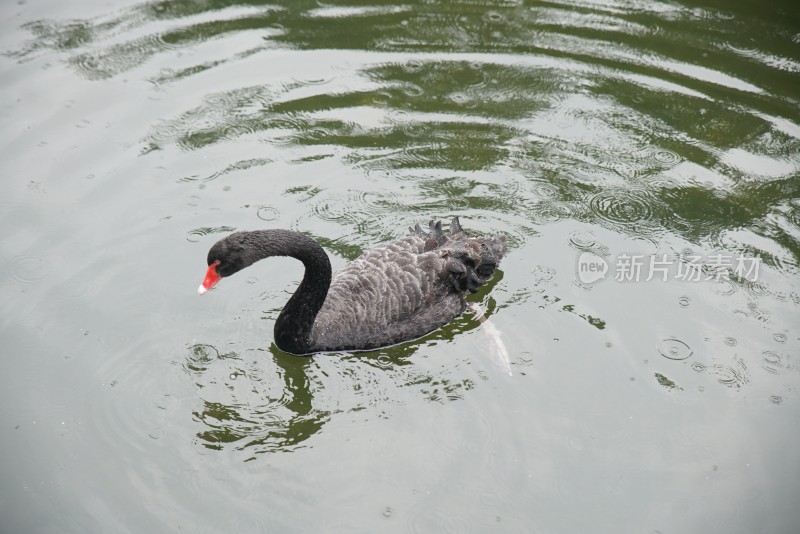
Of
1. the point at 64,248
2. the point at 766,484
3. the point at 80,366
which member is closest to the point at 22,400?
the point at 80,366

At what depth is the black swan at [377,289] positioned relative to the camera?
5520mm

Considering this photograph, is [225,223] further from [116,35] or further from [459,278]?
[116,35]

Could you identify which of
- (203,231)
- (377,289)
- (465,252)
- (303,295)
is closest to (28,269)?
(203,231)

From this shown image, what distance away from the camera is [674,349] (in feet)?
19.2

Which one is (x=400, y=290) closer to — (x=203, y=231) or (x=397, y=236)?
(x=397, y=236)

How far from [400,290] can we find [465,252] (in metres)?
0.59

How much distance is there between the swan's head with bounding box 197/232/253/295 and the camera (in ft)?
16.8

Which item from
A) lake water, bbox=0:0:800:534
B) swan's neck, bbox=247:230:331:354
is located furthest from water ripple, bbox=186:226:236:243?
swan's neck, bbox=247:230:331:354

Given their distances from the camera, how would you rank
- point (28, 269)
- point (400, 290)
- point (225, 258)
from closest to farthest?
1. point (225, 258)
2. point (400, 290)
3. point (28, 269)

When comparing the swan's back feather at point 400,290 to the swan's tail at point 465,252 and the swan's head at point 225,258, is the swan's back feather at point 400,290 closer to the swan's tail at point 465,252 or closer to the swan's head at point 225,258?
the swan's tail at point 465,252

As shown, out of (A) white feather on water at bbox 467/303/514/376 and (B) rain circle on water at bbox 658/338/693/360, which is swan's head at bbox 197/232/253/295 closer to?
(A) white feather on water at bbox 467/303/514/376

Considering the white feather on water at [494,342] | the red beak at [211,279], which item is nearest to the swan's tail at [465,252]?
the white feather on water at [494,342]

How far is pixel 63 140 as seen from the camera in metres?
7.59

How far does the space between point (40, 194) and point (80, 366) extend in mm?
2083
